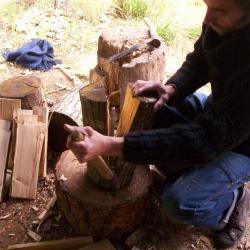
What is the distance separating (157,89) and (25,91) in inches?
48.0

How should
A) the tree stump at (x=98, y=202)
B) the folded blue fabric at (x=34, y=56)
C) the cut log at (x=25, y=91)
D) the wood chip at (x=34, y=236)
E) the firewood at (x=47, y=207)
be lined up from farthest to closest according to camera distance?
the folded blue fabric at (x=34, y=56)
the cut log at (x=25, y=91)
the firewood at (x=47, y=207)
the wood chip at (x=34, y=236)
the tree stump at (x=98, y=202)

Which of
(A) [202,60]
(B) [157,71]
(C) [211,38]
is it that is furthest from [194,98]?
(C) [211,38]

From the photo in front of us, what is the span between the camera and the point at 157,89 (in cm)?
212

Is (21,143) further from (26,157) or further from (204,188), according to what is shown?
(204,188)

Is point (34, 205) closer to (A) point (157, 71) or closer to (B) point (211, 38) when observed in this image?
(A) point (157, 71)

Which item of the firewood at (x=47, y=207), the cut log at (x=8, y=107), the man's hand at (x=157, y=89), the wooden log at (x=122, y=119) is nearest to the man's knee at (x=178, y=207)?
the wooden log at (x=122, y=119)

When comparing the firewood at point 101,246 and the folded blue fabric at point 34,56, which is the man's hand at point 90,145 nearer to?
the firewood at point 101,246

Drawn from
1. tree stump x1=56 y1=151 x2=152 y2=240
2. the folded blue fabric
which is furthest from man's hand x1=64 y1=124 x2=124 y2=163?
the folded blue fabric

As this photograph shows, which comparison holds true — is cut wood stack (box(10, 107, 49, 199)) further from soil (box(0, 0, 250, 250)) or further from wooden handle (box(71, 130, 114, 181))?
wooden handle (box(71, 130, 114, 181))

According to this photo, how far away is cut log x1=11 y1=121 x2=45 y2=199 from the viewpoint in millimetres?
2523

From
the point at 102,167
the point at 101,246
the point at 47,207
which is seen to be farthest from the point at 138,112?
the point at 47,207

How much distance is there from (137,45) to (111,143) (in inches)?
65.1

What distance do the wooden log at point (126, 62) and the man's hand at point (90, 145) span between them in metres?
1.36

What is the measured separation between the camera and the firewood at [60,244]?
84.0 inches
